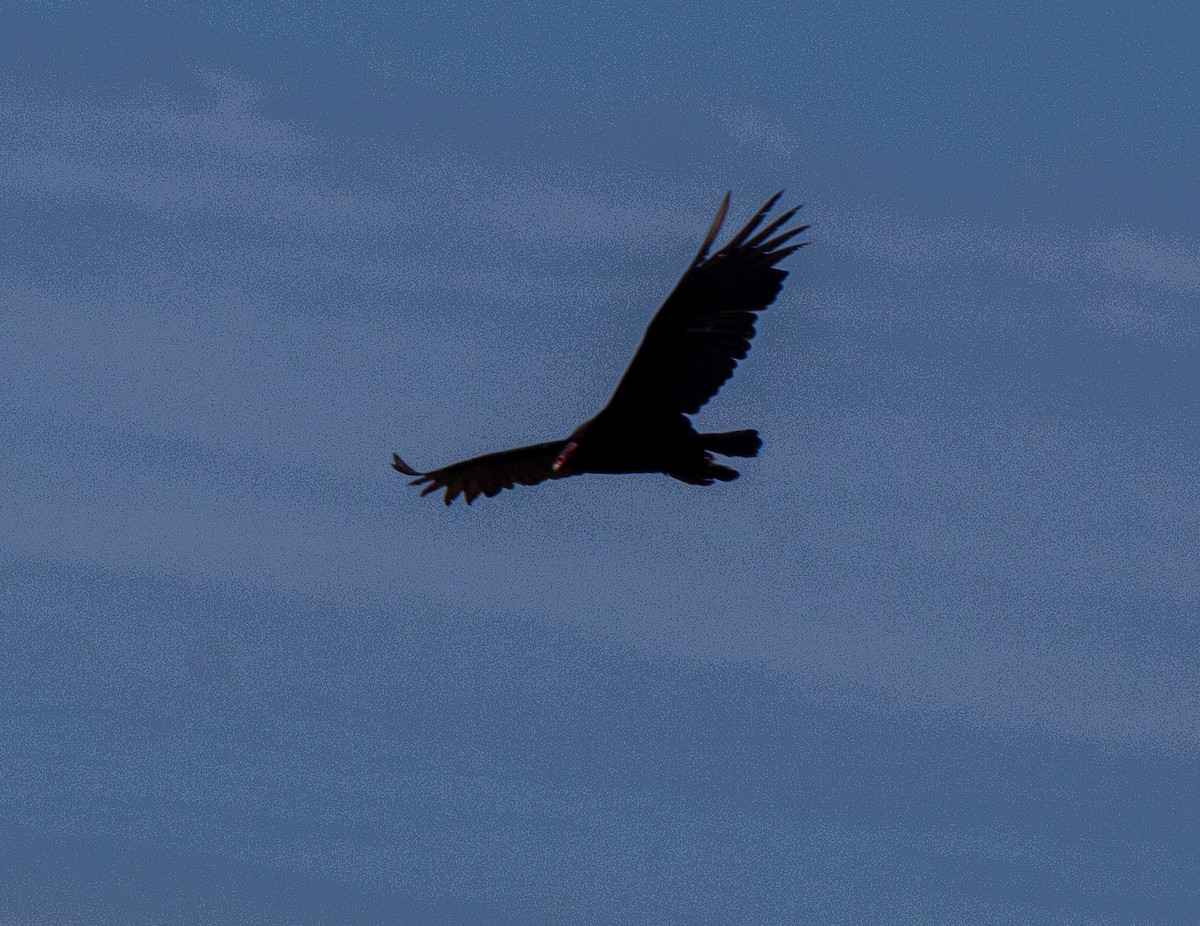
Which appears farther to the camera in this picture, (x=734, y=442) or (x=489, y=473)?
(x=489, y=473)

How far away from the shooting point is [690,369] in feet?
72.6

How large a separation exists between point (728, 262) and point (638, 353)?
111 centimetres

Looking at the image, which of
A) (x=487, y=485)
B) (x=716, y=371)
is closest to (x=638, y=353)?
(x=716, y=371)

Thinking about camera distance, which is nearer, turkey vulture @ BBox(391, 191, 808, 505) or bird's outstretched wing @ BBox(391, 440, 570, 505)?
turkey vulture @ BBox(391, 191, 808, 505)

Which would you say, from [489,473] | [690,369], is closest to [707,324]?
[690,369]

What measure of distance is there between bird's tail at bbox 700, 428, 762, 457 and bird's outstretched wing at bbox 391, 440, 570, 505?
215cm

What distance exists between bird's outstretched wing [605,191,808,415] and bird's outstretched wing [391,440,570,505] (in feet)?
6.67

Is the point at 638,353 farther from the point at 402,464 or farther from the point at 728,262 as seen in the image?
the point at 402,464

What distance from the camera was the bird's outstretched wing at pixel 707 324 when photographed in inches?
859

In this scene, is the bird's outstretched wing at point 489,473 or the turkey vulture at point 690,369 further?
the bird's outstretched wing at point 489,473

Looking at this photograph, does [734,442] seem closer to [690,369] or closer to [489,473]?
[690,369]

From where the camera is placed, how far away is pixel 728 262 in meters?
21.9

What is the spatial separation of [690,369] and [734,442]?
747 millimetres

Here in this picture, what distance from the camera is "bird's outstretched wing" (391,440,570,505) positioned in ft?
79.3
